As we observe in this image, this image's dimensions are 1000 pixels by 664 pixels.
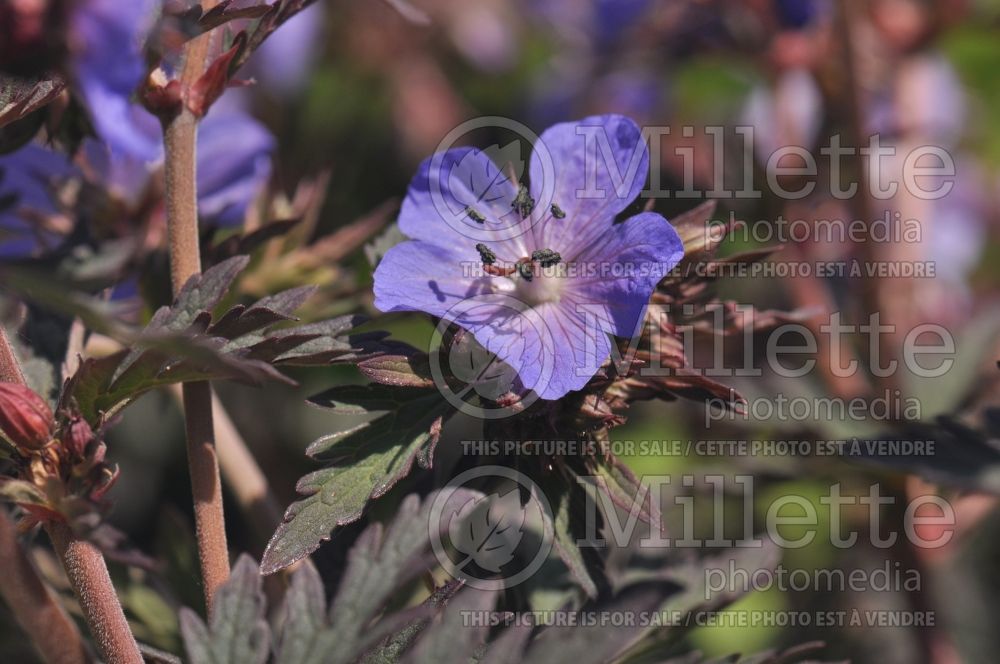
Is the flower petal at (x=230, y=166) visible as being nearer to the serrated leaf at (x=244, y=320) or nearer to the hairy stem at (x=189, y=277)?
the hairy stem at (x=189, y=277)

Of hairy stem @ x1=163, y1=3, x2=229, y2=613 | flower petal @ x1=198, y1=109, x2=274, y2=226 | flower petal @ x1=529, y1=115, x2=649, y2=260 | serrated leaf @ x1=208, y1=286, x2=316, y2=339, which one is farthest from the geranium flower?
flower petal @ x1=198, y1=109, x2=274, y2=226

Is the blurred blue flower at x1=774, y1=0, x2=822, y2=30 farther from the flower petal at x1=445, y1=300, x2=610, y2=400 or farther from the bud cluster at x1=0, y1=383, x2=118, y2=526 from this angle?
the bud cluster at x1=0, y1=383, x2=118, y2=526

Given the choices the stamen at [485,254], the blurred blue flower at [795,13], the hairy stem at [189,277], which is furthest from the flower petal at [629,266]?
the blurred blue flower at [795,13]

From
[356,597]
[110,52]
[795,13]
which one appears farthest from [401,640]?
[795,13]

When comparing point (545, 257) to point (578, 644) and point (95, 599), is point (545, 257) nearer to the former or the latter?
point (578, 644)

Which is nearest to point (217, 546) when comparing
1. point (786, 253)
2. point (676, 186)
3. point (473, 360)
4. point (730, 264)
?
point (473, 360)

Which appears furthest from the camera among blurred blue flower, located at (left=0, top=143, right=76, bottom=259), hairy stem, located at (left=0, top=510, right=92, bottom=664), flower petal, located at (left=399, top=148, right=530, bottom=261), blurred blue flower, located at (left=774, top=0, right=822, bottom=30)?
blurred blue flower, located at (left=774, top=0, right=822, bottom=30)
